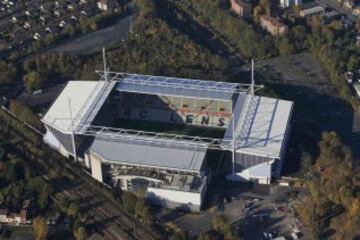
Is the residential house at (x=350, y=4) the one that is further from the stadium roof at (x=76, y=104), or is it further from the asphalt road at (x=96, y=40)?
the stadium roof at (x=76, y=104)

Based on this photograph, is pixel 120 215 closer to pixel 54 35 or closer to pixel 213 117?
pixel 213 117

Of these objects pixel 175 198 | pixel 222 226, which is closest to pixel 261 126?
pixel 175 198

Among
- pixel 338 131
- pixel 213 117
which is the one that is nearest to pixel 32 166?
pixel 213 117

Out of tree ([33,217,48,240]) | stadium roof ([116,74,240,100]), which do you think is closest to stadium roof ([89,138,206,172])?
tree ([33,217,48,240])

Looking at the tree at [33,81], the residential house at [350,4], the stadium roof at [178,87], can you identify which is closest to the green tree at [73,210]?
the stadium roof at [178,87]

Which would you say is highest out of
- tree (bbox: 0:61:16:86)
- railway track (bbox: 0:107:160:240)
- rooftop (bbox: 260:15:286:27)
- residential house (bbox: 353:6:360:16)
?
A: rooftop (bbox: 260:15:286:27)

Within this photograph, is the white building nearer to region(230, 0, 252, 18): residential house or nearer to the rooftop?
region(230, 0, 252, 18): residential house
